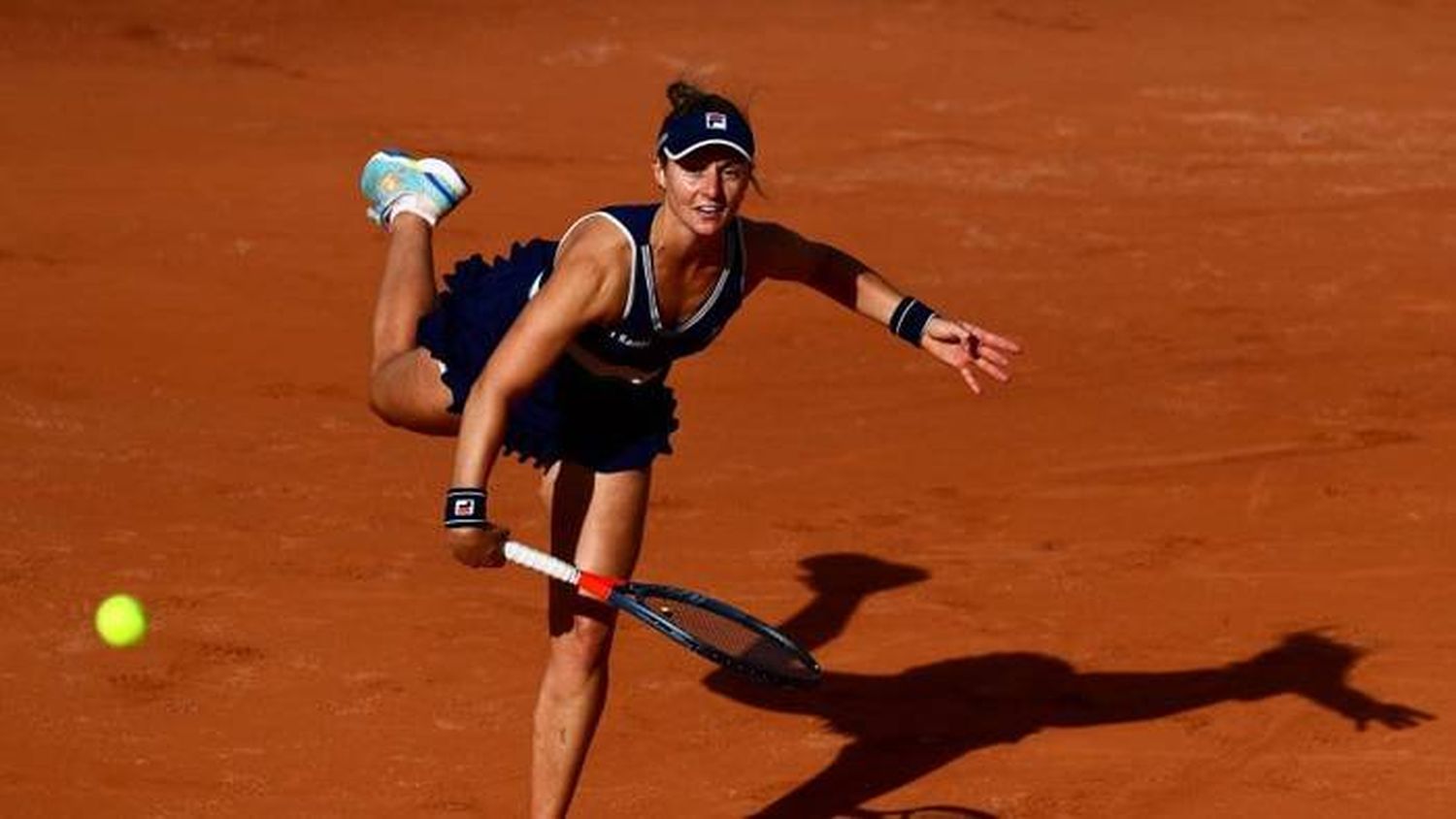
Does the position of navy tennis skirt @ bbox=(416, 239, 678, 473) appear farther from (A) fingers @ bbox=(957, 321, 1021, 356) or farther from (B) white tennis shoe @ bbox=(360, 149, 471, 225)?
(B) white tennis shoe @ bbox=(360, 149, 471, 225)

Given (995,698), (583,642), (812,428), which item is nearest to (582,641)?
(583,642)

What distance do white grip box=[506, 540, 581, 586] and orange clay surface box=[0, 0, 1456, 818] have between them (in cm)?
135

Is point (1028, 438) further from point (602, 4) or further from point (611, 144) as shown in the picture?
point (602, 4)

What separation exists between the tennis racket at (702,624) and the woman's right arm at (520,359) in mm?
124

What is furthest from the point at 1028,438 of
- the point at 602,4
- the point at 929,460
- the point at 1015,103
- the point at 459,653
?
the point at 602,4

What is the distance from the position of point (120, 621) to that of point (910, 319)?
3.20 m

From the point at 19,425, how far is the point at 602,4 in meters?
Result: 8.23

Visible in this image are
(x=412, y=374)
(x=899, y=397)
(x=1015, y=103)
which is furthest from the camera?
(x=1015, y=103)

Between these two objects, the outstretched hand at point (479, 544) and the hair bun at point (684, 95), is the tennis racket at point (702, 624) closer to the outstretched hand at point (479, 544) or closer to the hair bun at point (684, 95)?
the outstretched hand at point (479, 544)

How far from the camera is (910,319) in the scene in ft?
24.6

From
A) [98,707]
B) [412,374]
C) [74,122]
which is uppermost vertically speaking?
[74,122]

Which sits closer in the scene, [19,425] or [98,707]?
[98,707]

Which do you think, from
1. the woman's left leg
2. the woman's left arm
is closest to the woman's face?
the woman's left arm

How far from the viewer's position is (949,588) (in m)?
9.83
